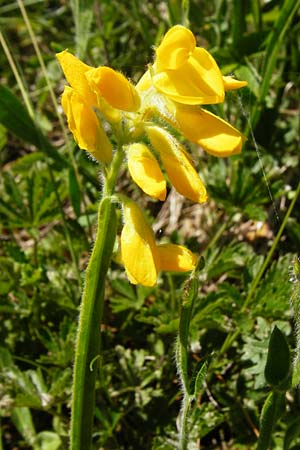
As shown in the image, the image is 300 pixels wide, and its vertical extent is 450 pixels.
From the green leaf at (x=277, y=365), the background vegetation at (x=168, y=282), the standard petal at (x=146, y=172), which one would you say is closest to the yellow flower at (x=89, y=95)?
the standard petal at (x=146, y=172)

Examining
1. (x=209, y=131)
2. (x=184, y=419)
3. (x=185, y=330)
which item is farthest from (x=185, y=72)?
(x=184, y=419)

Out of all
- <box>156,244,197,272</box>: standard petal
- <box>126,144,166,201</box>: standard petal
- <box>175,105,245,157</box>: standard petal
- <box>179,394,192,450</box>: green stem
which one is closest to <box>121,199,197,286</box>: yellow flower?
<box>156,244,197,272</box>: standard petal

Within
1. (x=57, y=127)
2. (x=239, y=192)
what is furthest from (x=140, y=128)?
(x=57, y=127)

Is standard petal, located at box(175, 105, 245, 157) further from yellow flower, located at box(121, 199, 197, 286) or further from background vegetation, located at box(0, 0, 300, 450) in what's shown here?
background vegetation, located at box(0, 0, 300, 450)

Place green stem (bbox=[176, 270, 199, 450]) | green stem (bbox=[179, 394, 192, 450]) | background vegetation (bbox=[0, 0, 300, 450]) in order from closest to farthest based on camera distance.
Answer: green stem (bbox=[176, 270, 199, 450]) < green stem (bbox=[179, 394, 192, 450]) < background vegetation (bbox=[0, 0, 300, 450])

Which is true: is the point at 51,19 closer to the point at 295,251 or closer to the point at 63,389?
the point at 295,251
